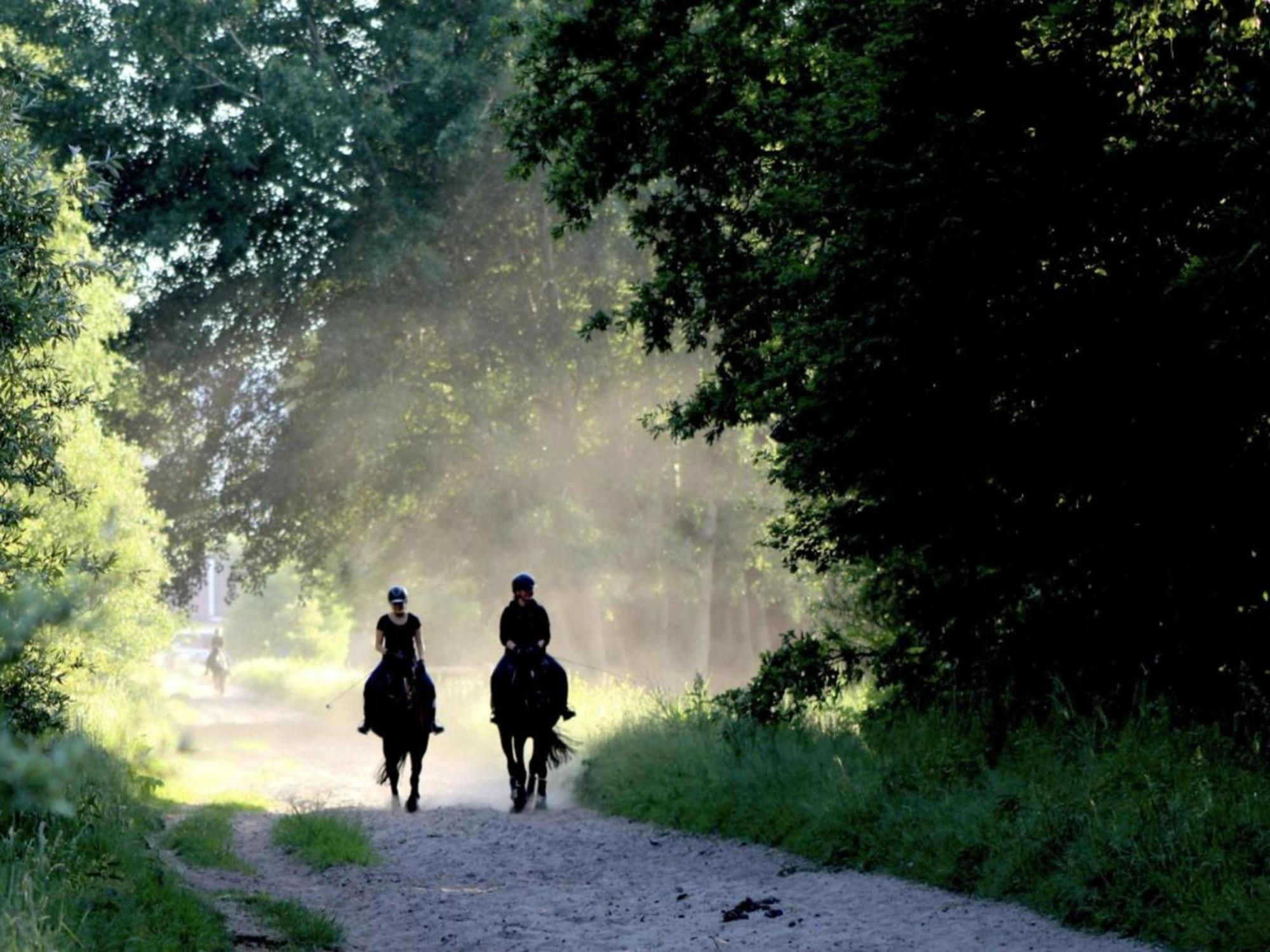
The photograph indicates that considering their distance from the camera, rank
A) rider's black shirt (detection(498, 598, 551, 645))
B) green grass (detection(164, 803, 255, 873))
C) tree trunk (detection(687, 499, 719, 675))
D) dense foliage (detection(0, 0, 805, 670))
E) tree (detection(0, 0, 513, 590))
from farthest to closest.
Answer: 1. tree trunk (detection(687, 499, 719, 675))
2. dense foliage (detection(0, 0, 805, 670))
3. tree (detection(0, 0, 513, 590))
4. rider's black shirt (detection(498, 598, 551, 645))
5. green grass (detection(164, 803, 255, 873))

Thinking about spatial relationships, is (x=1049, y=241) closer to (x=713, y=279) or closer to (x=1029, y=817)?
(x=1029, y=817)

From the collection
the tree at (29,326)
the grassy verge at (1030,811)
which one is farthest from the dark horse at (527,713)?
the tree at (29,326)

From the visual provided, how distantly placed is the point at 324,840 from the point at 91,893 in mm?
5608

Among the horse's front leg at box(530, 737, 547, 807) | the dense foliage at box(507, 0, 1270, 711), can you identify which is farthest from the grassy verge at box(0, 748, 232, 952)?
the horse's front leg at box(530, 737, 547, 807)

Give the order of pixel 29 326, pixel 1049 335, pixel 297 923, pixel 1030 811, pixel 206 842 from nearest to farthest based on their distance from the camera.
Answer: pixel 297 923 → pixel 29 326 → pixel 1030 811 → pixel 1049 335 → pixel 206 842

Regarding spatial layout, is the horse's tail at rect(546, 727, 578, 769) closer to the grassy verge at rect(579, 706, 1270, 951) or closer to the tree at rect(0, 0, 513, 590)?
the grassy verge at rect(579, 706, 1270, 951)

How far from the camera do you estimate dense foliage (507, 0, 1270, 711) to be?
11.2 m

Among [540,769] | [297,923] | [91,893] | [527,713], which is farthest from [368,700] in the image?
[91,893]

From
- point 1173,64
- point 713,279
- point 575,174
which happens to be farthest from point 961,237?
point 575,174

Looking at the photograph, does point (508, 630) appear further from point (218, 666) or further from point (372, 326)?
point (218, 666)

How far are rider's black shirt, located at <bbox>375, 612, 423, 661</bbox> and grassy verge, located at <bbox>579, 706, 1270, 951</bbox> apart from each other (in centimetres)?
344

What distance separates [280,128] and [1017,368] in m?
26.2

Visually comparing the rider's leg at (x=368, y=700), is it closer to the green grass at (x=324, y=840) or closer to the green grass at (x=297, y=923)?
the green grass at (x=324, y=840)

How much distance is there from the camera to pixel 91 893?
910 centimetres
